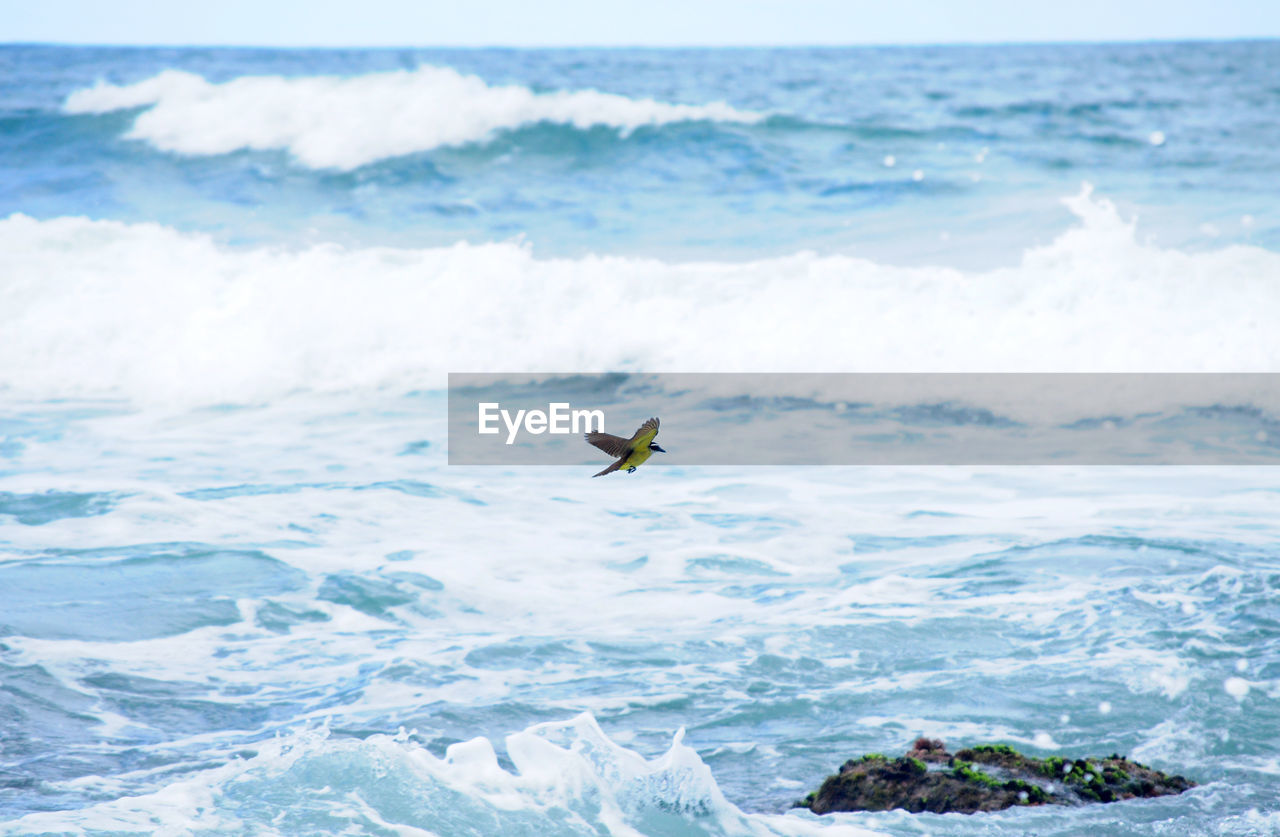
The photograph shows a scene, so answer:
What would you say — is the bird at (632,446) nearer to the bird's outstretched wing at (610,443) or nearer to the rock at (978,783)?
the bird's outstretched wing at (610,443)

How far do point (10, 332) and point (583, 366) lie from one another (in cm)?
672

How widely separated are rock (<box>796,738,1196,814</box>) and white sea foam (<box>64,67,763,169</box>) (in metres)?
17.3

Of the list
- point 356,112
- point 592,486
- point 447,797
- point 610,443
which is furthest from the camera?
point 356,112

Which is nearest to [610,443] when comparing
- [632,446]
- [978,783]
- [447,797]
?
[632,446]

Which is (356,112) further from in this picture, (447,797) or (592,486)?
(447,797)

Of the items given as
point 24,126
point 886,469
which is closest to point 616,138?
point 24,126

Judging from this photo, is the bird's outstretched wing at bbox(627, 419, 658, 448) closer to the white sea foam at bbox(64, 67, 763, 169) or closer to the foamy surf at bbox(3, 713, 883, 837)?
the foamy surf at bbox(3, 713, 883, 837)

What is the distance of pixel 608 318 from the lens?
1312 cm

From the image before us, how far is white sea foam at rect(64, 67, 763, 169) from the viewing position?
20828mm

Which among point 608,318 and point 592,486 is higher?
point 608,318

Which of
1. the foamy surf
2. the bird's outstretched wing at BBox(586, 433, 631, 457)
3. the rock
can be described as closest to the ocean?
the foamy surf

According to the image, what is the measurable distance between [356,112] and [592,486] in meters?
15.0

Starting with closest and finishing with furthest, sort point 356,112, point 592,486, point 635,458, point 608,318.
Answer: point 635,458, point 592,486, point 608,318, point 356,112

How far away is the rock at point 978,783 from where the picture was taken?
4223 millimetres
